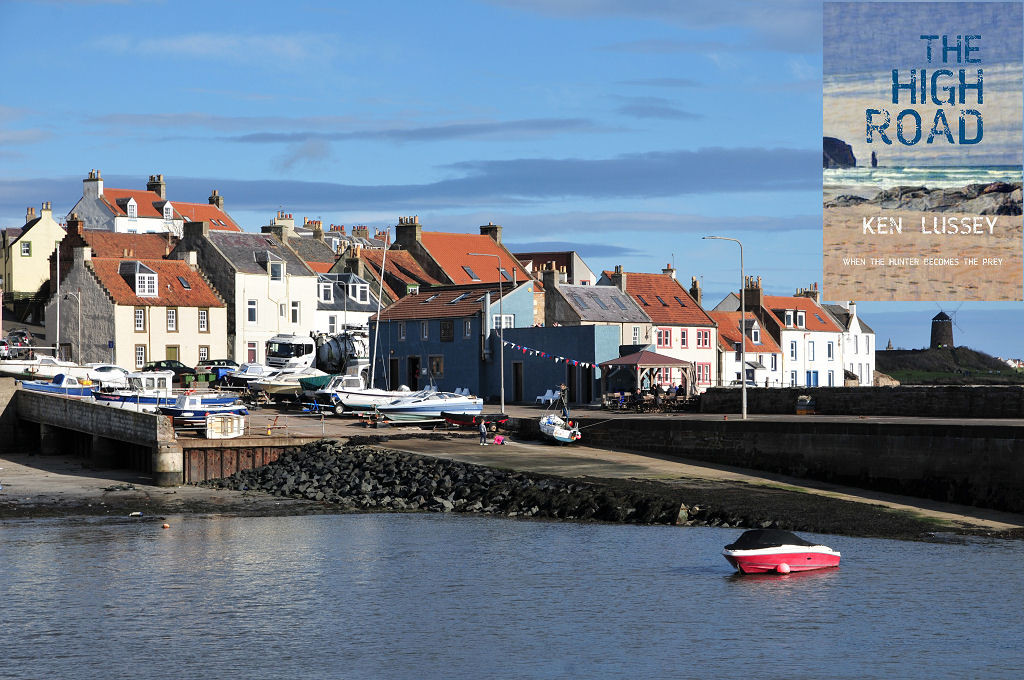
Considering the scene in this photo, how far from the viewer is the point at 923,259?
57.4m

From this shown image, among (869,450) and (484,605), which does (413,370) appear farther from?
(484,605)

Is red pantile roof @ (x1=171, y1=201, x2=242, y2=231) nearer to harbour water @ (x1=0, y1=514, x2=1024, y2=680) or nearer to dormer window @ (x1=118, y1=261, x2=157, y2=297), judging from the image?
dormer window @ (x1=118, y1=261, x2=157, y2=297)

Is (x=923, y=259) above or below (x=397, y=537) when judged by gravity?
above

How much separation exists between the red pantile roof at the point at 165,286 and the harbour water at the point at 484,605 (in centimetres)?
4608

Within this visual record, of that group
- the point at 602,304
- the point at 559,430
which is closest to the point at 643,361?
the point at 559,430

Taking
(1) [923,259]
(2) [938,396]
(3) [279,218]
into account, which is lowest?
(2) [938,396]

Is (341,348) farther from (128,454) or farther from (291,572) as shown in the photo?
(291,572)

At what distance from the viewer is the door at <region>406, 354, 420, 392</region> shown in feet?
244

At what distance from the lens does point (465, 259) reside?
101438mm

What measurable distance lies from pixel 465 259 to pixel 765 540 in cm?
7060

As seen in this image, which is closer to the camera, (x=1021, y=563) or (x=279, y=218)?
(x=1021, y=563)

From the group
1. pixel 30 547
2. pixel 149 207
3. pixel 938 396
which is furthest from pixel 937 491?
pixel 149 207

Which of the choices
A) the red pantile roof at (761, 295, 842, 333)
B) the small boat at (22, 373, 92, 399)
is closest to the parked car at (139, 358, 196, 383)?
the small boat at (22, 373, 92, 399)

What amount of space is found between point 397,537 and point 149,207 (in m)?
92.4
